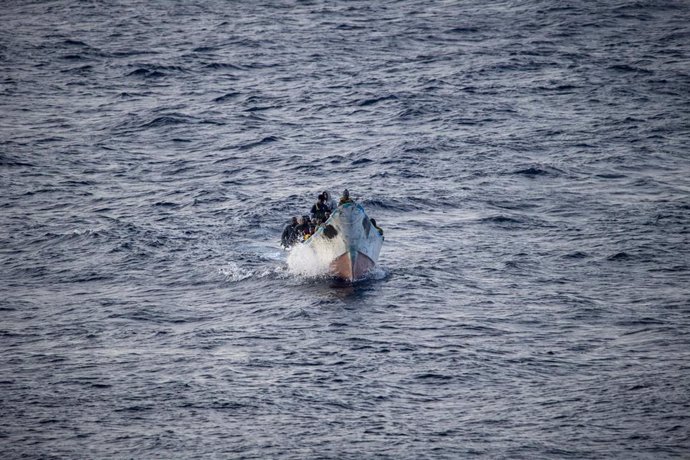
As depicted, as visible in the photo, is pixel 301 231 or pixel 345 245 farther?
pixel 301 231

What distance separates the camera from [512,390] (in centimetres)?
2914

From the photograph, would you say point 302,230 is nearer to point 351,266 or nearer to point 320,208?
point 320,208

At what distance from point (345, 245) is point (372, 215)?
9.36 metres

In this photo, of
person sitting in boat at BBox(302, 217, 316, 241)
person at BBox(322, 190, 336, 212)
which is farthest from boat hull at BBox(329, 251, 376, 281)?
person at BBox(322, 190, 336, 212)

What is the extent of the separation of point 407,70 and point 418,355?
41.1m

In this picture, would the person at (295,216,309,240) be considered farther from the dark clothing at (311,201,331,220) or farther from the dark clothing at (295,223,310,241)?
the dark clothing at (311,201,331,220)

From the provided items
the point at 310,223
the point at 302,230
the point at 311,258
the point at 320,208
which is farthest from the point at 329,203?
the point at 311,258

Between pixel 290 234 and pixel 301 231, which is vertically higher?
pixel 301 231

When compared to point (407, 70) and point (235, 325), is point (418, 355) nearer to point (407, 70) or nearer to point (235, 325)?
point (235, 325)

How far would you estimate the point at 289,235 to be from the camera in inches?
1598

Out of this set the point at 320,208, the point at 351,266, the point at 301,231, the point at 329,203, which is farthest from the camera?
the point at 329,203

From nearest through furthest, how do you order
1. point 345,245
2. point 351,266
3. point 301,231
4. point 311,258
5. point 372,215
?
point 345,245 < point 351,266 < point 311,258 < point 301,231 < point 372,215

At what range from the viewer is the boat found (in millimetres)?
37469

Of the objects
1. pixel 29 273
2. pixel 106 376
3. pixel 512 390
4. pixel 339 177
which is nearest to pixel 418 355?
pixel 512 390
